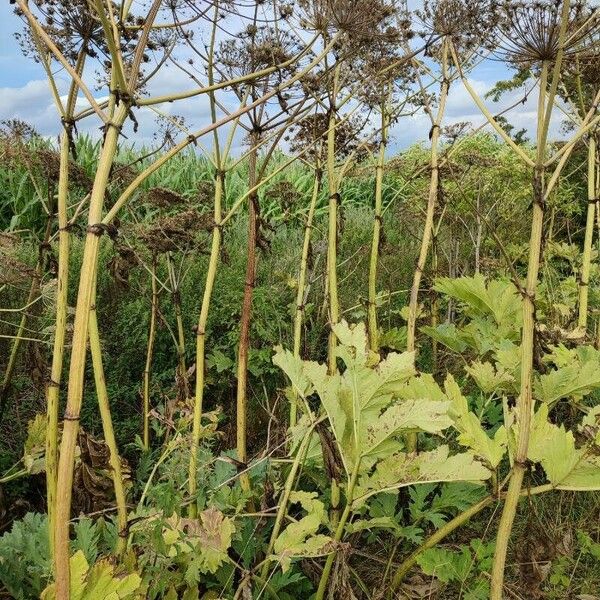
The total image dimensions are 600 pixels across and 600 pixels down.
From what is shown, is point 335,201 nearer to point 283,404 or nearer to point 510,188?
point 283,404

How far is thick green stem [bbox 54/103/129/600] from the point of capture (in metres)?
1.59

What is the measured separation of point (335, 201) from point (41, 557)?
1874mm

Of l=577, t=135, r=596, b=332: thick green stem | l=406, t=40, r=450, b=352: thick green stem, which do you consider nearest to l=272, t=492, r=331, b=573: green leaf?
l=406, t=40, r=450, b=352: thick green stem

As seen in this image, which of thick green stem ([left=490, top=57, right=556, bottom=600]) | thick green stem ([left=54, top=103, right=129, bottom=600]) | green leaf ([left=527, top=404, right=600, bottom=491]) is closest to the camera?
thick green stem ([left=54, top=103, right=129, bottom=600])

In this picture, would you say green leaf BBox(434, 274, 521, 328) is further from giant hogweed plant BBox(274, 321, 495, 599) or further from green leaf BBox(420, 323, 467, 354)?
giant hogweed plant BBox(274, 321, 495, 599)

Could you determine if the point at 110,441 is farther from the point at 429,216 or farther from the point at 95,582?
the point at 429,216

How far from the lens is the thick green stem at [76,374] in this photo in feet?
5.23

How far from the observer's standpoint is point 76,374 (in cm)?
161

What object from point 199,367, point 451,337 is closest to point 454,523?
point 199,367

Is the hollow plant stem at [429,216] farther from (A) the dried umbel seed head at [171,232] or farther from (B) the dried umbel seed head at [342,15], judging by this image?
(A) the dried umbel seed head at [171,232]

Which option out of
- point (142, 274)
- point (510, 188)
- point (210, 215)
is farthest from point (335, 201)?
point (510, 188)

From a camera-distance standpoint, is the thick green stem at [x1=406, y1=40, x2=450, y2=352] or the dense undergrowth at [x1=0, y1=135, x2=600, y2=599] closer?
the dense undergrowth at [x1=0, y1=135, x2=600, y2=599]

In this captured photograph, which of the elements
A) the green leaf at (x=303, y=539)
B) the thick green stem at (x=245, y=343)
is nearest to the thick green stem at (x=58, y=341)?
the green leaf at (x=303, y=539)

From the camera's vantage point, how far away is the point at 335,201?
10.4ft
